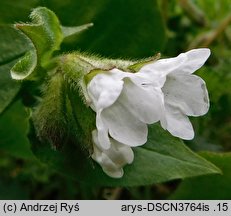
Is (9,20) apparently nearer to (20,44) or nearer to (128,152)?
(20,44)

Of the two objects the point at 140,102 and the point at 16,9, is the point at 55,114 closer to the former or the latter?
the point at 140,102

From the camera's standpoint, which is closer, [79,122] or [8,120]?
[79,122]

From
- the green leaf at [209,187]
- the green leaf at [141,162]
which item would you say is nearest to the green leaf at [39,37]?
the green leaf at [141,162]

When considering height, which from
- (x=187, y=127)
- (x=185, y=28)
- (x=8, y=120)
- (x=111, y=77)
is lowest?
(x=185, y=28)

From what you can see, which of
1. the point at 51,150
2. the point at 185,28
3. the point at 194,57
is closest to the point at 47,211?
the point at 51,150

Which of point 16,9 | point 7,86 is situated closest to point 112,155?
point 7,86

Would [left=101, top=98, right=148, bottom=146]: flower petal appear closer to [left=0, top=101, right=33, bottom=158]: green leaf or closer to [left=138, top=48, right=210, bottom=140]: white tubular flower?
[left=138, top=48, right=210, bottom=140]: white tubular flower

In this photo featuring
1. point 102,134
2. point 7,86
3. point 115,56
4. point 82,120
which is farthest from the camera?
point 115,56

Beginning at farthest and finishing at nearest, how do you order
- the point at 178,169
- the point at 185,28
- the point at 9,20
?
the point at 185,28, the point at 9,20, the point at 178,169
